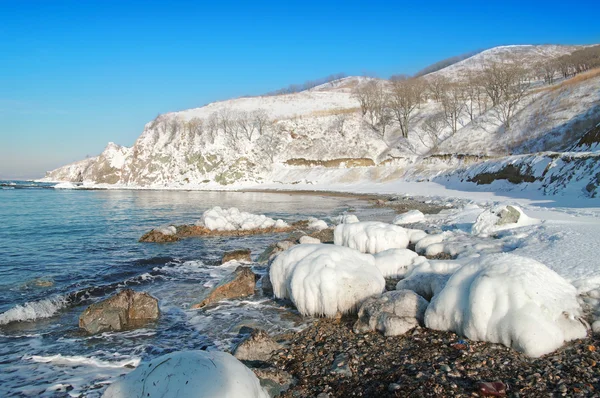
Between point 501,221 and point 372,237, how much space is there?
15.4ft

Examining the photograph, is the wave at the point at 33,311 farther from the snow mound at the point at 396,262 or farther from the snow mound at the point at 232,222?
the snow mound at the point at 232,222

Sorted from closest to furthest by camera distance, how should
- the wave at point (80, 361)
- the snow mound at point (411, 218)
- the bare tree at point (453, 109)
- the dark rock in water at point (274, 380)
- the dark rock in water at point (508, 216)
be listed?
the dark rock in water at point (274, 380), the wave at point (80, 361), the dark rock in water at point (508, 216), the snow mound at point (411, 218), the bare tree at point (453, 109)

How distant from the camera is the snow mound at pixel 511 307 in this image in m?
5.45

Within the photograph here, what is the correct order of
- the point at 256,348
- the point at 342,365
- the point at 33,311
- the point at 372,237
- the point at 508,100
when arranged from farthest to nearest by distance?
1. the point at 508,100
2. the point at 372,237
3. the point at 33,311
4. the point at 256,348
5. the point at 342,365

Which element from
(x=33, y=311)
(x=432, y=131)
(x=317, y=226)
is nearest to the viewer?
(x=33, y=311)

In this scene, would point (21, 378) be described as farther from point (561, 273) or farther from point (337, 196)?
point (337, 196)

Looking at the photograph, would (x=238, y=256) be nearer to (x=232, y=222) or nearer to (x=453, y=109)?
(x=232, y=222)

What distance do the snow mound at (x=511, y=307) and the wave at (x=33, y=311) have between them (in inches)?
345

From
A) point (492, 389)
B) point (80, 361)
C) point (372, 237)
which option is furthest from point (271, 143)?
point (492, 389)

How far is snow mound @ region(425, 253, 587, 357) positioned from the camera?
5.45 meters

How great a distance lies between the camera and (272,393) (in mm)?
5117

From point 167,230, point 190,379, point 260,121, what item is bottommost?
point 167,230

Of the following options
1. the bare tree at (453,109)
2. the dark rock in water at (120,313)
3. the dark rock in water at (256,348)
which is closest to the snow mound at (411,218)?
the dark rock in water at (120,313)

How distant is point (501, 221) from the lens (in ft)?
43.6
